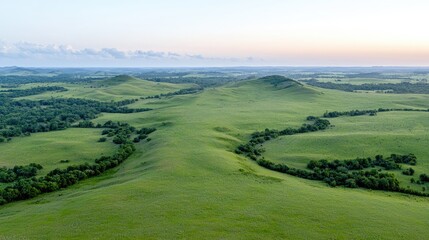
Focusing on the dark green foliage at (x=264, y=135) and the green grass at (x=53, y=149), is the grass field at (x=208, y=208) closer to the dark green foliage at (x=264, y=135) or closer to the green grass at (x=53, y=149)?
the dark green foliage at (x=264, y=135)

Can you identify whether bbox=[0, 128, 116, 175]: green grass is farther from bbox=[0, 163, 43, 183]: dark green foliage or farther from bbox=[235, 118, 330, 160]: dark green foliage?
bbox=[235, 118, 330, 160]: dark green foliage

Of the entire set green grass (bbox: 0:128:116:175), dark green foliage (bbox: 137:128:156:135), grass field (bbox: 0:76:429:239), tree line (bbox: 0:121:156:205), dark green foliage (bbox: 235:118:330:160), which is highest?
grass field (bbox: 0:76:429:239)

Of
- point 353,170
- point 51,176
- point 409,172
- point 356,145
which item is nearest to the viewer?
point 409,172

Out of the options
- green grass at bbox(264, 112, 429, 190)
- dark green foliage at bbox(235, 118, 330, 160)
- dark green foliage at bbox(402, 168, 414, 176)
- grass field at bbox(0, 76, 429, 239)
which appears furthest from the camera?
dark green foliage at bbox(235, 118, 330, 160)

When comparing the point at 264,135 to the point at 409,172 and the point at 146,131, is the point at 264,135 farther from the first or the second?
the point at 409,172

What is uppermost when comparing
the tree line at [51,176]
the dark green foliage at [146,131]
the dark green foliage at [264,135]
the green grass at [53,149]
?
the dark green foliage at [264,135]

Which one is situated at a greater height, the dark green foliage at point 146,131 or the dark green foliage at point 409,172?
the dark green foliage at point 409,172

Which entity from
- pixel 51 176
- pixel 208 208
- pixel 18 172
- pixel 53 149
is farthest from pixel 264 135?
pixel 208 208

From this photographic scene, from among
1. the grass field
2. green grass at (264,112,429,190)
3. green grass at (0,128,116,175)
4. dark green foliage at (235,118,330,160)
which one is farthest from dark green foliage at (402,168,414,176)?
green grass at (0,128,116,175)

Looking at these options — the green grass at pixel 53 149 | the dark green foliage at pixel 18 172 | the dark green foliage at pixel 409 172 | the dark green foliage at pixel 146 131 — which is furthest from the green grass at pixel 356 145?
the dark green foliage at pixel 18 172
